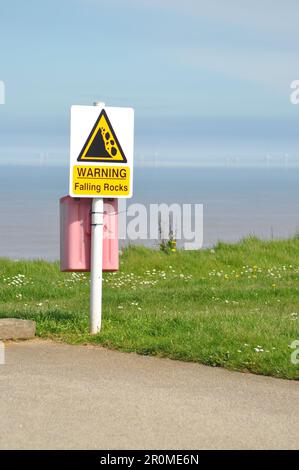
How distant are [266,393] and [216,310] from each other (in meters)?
4.33

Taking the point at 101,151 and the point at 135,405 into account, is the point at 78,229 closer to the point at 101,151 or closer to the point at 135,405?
the point at 101,151

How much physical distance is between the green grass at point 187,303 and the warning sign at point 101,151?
1.36 m

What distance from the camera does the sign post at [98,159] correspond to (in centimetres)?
1012

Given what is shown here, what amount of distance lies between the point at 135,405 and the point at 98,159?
3.21 meters

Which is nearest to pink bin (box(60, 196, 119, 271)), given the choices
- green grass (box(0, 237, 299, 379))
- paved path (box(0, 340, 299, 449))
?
green grass (box(0, 237, 299, 379))

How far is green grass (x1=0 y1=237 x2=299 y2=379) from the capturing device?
9648mm

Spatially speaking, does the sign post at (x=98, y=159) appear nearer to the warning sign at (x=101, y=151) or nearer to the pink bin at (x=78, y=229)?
the warning sign at (x=101, y=151)

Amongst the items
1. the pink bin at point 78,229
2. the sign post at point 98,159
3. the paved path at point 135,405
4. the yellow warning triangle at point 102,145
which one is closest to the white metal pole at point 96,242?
the sign post at point 98,159

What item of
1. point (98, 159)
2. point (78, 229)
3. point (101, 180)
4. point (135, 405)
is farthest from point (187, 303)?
point (135, 405)

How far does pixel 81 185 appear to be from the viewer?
10211 millimetres

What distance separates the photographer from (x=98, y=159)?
33.6ft

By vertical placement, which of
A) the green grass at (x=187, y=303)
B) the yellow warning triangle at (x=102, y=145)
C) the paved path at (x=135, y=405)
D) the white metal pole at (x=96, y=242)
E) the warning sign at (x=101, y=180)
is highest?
the yellow warning triangle at (x=102, y=145)

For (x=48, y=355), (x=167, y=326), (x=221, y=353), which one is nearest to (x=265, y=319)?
(x=167, y=326)
